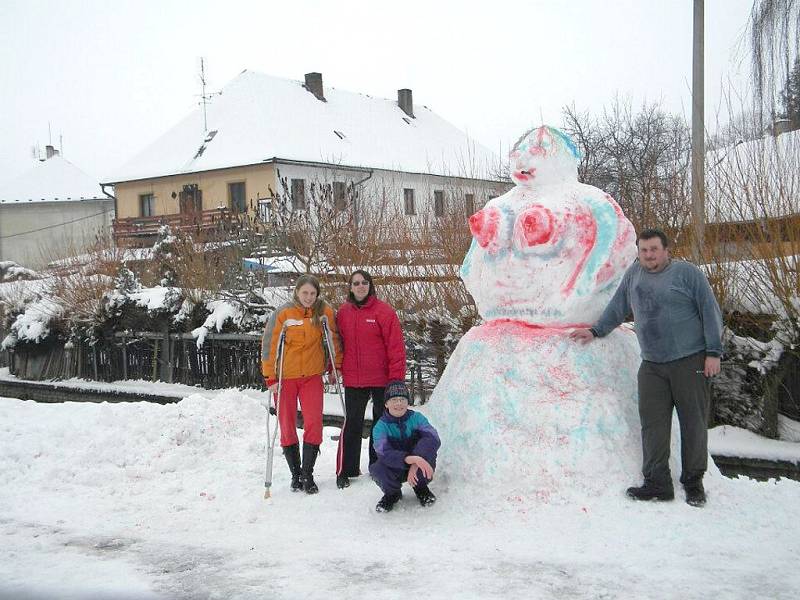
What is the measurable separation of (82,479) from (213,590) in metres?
2.80

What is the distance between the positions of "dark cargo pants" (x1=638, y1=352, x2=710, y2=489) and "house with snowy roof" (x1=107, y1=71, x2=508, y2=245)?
20.0m

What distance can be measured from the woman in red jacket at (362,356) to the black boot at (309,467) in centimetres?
21

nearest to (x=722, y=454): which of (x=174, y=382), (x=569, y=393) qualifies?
(x=569, y=393)

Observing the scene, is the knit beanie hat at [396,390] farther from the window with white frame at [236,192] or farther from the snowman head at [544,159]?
the window with white frame at [236,192]

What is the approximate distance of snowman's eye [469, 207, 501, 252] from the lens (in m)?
5.34

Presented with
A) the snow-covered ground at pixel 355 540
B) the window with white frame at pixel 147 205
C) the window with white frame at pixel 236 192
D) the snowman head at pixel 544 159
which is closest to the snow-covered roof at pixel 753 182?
the snowman head at pixel 544 159

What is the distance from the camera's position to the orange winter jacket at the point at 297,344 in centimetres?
578

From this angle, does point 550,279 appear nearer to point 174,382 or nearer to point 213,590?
point 213,590

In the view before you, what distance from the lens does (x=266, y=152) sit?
26266 mm

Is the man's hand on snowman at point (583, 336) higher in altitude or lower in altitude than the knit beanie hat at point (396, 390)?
higher

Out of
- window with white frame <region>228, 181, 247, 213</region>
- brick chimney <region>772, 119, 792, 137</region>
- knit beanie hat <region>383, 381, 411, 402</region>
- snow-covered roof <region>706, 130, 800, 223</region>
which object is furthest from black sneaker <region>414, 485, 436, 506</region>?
window with white frame <region>228, 181, 247, 213</region>

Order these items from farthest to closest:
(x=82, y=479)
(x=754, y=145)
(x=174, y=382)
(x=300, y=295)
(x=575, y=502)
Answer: (x=174, y=382) < (x=754, y=145) < (x=82, y=479) < (x=300, y=295) < (x=575, y=502)

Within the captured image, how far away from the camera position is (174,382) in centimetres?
1571

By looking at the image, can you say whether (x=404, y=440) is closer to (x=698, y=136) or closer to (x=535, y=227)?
(x=535, y=227)
